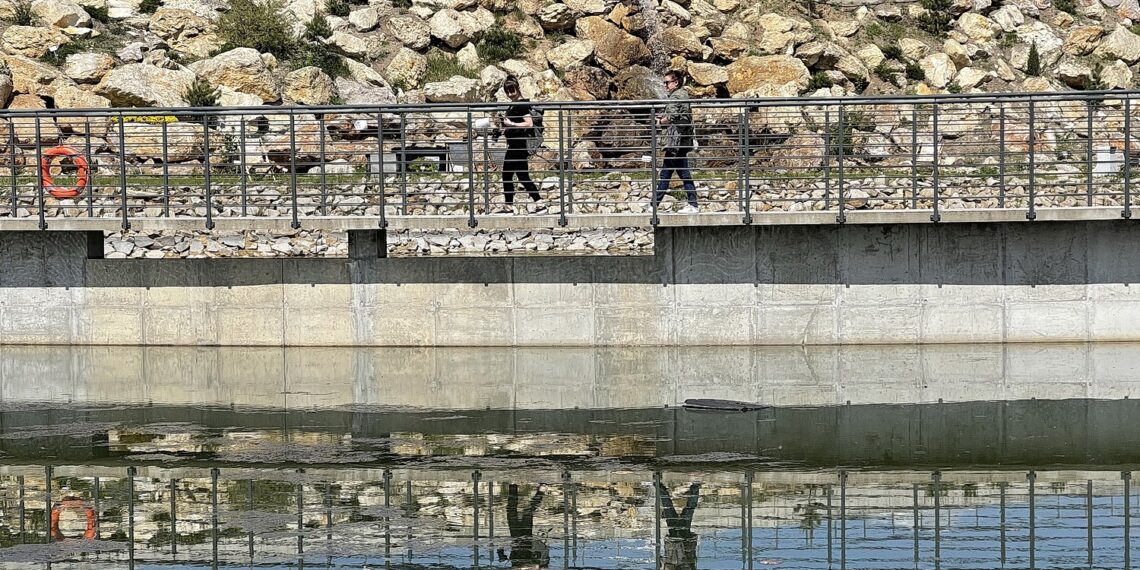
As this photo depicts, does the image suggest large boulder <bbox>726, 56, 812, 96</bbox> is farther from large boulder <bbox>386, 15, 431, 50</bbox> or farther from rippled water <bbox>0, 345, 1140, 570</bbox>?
rippled water <bbox>0, 345, 1140, 570</bbox>

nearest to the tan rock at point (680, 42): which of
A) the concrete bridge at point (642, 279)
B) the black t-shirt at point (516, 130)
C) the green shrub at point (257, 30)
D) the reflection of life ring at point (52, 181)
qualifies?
the green shrub at point (257, 30)

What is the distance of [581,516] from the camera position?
35.2 feet

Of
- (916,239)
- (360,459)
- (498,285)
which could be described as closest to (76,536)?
(360,459)

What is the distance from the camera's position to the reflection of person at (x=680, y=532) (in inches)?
376

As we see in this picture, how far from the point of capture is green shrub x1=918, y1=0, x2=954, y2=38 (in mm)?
45062

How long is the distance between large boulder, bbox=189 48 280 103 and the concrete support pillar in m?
17.9

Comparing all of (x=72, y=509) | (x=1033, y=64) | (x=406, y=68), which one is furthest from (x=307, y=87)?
(x=72, y=509)

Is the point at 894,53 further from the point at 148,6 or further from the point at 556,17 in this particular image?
the point at 148,6

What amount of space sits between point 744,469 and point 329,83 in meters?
27.7

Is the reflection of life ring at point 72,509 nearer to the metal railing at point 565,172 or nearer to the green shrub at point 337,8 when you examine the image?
the metal railing at point 565,172

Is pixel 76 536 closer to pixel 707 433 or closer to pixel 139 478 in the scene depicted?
pixel 139 478

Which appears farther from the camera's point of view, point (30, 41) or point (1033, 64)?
point (1033, 64)

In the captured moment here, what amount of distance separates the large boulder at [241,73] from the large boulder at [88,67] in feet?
6.55

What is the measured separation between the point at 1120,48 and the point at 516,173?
28.8 meters
